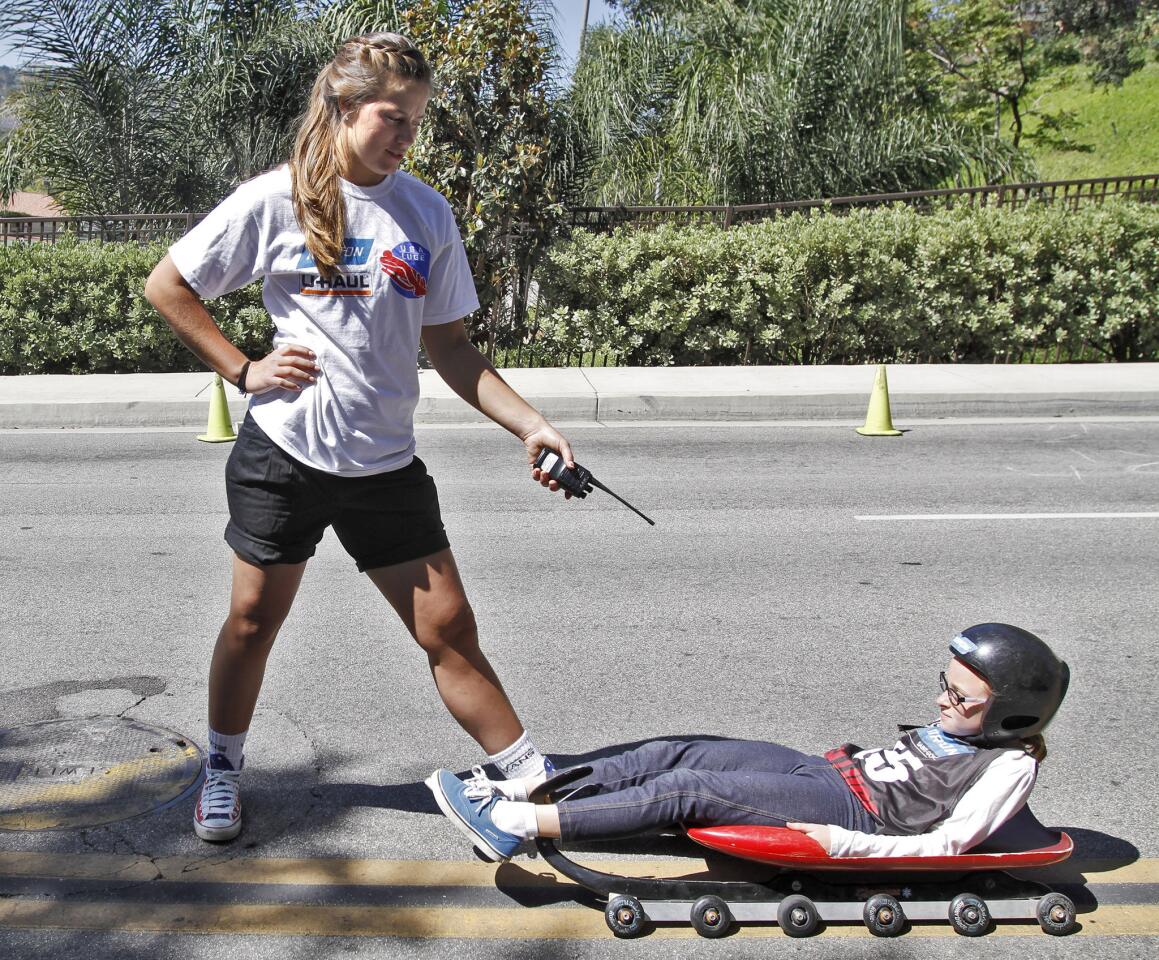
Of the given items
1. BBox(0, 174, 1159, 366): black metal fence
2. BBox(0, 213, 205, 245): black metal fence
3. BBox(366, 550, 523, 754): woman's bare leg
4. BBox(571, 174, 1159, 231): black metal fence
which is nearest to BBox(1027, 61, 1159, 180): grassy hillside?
BBox(571, 174, 1159, 231): black metal fence

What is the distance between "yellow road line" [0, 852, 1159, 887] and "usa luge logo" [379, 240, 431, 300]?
1.47 meters

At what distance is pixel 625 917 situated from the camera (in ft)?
9.78

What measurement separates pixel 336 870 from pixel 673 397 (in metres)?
7.58

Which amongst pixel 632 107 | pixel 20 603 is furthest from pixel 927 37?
pixel 20 603

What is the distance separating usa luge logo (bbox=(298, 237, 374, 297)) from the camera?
9.82ft

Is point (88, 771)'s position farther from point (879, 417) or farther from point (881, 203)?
point (881, 203)

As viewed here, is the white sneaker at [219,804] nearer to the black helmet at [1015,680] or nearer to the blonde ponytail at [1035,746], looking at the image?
the black helmet at [1015,680]

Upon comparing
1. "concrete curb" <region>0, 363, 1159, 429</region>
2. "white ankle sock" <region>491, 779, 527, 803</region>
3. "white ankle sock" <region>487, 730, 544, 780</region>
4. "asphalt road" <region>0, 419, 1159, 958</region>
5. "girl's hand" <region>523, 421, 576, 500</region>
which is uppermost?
"girl's hand" <region>523, 421, 576, 500</region>

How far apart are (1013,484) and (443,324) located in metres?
5.62

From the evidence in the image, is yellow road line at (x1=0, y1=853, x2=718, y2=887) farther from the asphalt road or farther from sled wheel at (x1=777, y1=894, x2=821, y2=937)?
sled wheel at (x1=777, y1=894, x2=821, y2=937)

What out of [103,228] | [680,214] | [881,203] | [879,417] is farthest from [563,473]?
[881,203]

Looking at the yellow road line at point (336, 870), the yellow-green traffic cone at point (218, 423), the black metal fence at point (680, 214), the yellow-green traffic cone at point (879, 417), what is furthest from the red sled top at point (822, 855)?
the black metal fence at point (680, 214)

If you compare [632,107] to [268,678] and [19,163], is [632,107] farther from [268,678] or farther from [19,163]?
[268,678]

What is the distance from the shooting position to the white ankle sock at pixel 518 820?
3.05m
